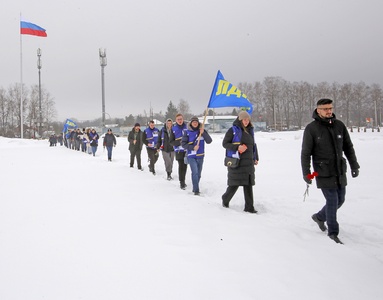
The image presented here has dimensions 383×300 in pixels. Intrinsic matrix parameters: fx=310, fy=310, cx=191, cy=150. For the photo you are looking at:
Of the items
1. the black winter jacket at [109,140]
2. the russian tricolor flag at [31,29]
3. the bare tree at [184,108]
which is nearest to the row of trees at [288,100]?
the bare tree at [184,108]

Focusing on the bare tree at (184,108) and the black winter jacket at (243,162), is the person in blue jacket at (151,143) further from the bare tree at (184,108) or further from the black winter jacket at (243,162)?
the bare tree at (184,108)

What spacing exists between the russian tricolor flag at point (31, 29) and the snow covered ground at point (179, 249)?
1307 inches

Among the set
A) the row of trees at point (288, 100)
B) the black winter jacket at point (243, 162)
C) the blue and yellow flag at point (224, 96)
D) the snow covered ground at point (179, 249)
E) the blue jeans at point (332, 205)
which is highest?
the row of trees at point (288, 100)

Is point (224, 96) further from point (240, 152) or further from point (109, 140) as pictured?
point (109, 140)

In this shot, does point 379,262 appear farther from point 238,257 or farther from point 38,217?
point 38,217

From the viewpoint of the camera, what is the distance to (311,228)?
4797 mm

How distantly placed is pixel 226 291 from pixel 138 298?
2.47ft

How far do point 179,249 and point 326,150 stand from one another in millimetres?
2297

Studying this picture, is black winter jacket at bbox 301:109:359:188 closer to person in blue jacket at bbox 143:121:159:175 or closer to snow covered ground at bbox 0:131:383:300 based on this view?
snow covered ground at bbox 0:131:383:300

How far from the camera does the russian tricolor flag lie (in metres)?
33.3

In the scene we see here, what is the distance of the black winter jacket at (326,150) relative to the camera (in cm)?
408

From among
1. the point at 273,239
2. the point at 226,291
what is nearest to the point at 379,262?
the point at 273,239

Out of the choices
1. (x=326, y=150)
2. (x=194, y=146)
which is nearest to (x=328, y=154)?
(x=326, y=150)

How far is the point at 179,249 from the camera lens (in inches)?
139
